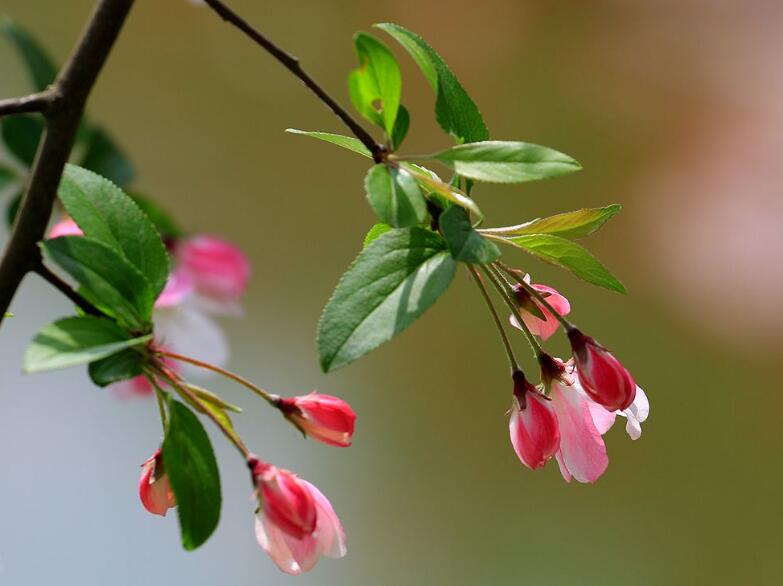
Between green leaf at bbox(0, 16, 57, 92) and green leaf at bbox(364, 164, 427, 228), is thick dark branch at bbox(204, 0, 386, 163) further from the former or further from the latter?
green leaf at bbox(0, 16, 57, 92)

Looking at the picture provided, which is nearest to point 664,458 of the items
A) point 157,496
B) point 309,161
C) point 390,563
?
point 390,563

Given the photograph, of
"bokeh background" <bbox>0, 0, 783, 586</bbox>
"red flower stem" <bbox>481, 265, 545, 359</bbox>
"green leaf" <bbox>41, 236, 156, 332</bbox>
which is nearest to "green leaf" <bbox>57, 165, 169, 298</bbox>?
"green leaf" <bbox>41, 236, 156, 332</bbox>

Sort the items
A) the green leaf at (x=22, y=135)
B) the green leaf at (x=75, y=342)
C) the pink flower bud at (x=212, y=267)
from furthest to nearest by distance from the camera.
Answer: the pink flower bud at (x=212, y=267) → the green leaf at (x=22, y=135) → the green leaf at (x=75, y=342)

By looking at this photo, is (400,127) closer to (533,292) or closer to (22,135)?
(533,292)

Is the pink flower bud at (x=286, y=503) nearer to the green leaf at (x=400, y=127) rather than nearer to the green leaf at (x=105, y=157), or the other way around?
the green leaf at (x=400, y=127)

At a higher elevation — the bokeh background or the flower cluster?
the flower cluster

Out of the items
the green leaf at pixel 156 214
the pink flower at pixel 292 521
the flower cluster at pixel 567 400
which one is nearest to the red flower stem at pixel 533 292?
the flower cluster at pixel 567 400
